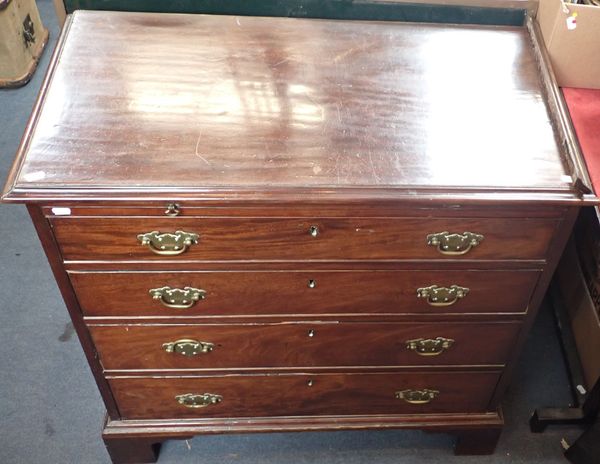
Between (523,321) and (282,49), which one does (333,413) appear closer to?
(523,321)

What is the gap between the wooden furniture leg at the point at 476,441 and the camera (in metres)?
1.61

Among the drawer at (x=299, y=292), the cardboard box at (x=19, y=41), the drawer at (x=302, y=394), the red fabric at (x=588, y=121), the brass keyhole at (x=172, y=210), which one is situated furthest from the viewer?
the cardboard box at (x=19, y=41)

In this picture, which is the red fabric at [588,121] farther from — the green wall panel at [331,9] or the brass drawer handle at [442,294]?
the brass drawer handle at [442,294]

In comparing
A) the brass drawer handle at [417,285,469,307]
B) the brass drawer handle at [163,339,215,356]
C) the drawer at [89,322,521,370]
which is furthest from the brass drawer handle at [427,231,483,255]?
the brass drawer handle at [163,339,215,356]

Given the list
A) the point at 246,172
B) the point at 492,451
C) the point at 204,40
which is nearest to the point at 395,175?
the point at 246,172

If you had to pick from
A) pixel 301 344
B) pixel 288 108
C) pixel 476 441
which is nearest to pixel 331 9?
pixel 288 108

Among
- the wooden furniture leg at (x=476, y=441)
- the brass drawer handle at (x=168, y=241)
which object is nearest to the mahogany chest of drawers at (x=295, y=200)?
the brass drawer handle at (x=168, y=241)

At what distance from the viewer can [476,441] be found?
5.38ft

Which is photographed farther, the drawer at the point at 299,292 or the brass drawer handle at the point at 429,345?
the brass drawer handle at the point at 429,345

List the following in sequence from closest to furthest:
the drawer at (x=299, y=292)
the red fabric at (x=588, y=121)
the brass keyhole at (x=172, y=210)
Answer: the brass keyhole at (x=172, y=210)
the drawer at (x=299, y=292)
the red fabric at (x=588, y=121)

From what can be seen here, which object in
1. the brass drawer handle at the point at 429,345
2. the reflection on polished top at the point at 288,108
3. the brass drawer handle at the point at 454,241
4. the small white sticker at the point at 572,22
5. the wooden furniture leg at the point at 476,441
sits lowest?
the wooden furniture leg at the point at 476,441

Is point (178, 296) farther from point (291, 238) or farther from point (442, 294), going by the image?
point (442, 294)

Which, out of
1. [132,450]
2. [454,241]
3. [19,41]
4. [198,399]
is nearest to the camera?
[454,241]

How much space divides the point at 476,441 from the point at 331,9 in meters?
1.11
